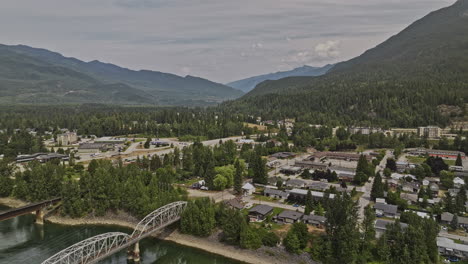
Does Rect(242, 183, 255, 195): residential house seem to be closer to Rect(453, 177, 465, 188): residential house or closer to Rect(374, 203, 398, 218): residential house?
Rect(374, 203, 398, 218): residential house

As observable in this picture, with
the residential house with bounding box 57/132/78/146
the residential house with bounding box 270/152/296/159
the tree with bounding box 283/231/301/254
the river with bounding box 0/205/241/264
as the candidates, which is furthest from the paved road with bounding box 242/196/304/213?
the residential house with bounding box 57/132/78/146

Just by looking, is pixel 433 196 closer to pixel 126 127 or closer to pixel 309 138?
pixel 309 138

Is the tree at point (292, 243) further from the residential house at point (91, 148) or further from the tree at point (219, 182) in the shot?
the residential house at point (91, 148)

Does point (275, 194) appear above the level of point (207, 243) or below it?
above

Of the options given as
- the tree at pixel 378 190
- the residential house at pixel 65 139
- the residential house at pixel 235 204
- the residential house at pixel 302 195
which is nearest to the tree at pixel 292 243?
the residential house at pixel 235 204

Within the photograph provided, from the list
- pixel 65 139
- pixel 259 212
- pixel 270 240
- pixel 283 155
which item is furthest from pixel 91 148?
pixel 270 240

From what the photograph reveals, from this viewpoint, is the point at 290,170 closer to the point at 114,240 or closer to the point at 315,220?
the point at 315,220
